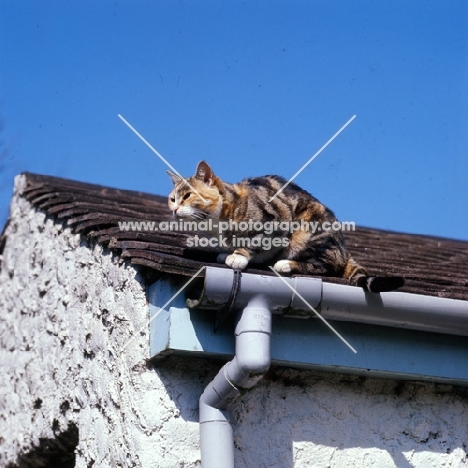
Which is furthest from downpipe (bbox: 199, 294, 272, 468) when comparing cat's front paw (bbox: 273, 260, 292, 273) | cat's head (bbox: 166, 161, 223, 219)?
cat's head (bbox: 166, 161, 223, 219)

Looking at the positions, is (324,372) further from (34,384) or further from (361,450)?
(34,384)

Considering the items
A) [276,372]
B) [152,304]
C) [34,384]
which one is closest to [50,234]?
Answer: [34,384]

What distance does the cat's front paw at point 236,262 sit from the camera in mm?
3842

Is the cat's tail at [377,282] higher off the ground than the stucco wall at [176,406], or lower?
higher

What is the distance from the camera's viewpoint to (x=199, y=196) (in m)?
4.43

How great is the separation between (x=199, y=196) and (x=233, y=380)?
1.29m

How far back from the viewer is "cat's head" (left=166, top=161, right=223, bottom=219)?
14.4 ft

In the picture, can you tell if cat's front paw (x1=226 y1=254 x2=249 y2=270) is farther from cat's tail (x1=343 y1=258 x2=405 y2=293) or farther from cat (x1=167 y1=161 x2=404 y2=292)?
cat's tail (x1=343 y1=258 x2=405 y2=293)

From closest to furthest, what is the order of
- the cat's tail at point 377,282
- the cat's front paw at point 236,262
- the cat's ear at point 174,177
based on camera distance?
the cat's tail at point 377,282 < the cat's front paw at point 236,262 < the cat's ear at point 174,177

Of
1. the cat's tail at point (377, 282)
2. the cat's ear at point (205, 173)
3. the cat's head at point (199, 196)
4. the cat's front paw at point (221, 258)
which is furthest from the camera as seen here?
the cat's ear at point (205, 173)

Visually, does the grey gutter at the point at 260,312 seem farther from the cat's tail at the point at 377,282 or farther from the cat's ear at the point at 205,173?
the cat's ear at the point at 205,173

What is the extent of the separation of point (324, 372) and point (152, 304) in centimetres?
89

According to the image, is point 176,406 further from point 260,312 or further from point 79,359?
point 79,359

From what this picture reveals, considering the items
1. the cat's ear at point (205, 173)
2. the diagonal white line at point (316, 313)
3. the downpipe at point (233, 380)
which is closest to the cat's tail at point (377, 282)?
the diagonal white line at point (316, 313)
